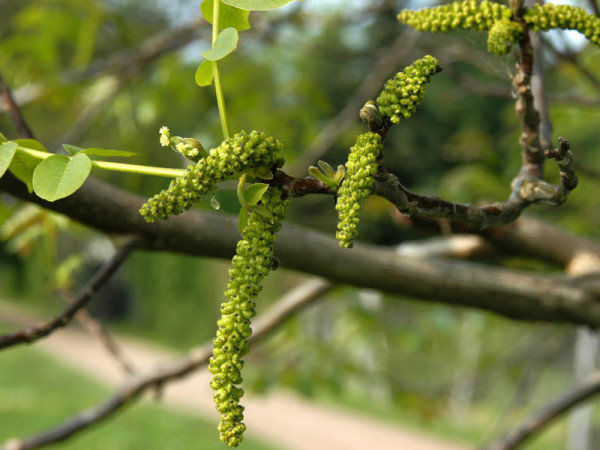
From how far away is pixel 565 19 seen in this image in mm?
896

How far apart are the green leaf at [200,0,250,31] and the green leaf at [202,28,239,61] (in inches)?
3.3

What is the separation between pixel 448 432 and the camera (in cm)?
1072

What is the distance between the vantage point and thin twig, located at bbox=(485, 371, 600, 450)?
85.1 inches

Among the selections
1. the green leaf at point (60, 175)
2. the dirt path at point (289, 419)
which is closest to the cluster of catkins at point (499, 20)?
the green leaf at point (60, 175)

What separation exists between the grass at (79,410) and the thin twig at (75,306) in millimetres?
6610

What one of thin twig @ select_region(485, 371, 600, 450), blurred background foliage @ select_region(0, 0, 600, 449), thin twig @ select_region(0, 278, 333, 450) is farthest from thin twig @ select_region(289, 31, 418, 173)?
thin twig @ select_region(485, 371, 600, 450)

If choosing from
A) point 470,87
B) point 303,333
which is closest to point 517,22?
point 470,87

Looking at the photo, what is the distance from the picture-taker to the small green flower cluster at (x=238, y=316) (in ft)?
2.26

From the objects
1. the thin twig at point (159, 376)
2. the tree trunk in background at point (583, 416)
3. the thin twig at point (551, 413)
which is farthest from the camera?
the tree trunk in background at point (583, 416)

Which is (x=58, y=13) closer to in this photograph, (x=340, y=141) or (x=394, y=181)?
(x=340, y=141)

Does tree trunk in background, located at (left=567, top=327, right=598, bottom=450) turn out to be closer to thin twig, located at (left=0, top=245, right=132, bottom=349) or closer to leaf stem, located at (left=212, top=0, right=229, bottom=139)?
thin twig, located at (left=0, top=245, right=132, bottom=349)

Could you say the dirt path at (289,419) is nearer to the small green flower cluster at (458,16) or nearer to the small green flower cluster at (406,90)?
the small green flower cluster at (458,16)

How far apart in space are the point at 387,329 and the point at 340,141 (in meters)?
1.58

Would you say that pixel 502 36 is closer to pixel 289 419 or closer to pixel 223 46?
pixel 223 46
